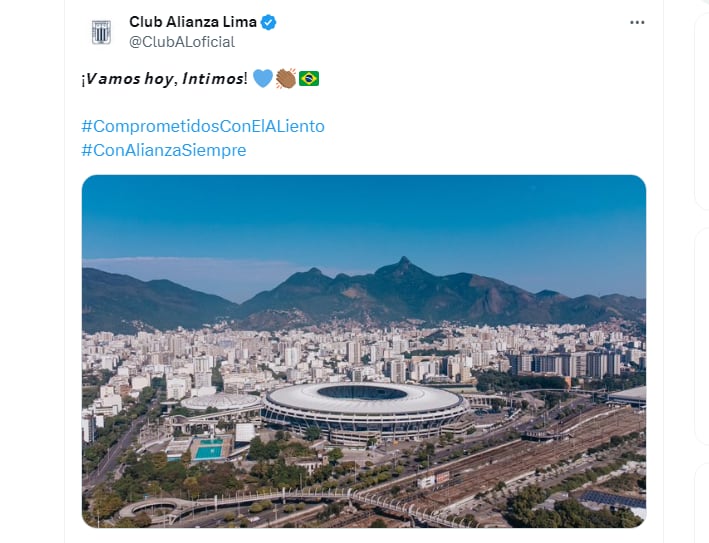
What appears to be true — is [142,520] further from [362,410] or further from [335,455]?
[362,410]

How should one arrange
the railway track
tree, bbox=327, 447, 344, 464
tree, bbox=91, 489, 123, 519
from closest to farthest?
tree, bbox=91, 489, 123, 519 → the railway track → tree, bbox=327, 447, 344, 464

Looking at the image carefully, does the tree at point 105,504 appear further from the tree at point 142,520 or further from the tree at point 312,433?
the tree at point 312,433

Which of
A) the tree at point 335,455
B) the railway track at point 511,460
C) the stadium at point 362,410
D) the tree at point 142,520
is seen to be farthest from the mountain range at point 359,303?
the tree at point 142,520

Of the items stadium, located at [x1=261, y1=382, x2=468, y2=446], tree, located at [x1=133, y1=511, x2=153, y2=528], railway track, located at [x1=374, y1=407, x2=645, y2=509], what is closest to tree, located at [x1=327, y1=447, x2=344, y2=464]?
stadium, located at [x1=261, y1=382, x2=468, y2=446]

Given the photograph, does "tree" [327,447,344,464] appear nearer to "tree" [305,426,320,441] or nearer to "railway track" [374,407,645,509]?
"tree" [305,426,320,441]
